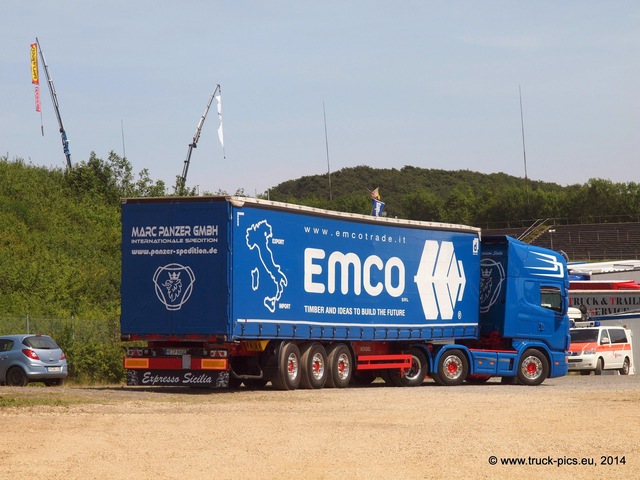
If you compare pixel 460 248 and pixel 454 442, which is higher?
pixel 460 248

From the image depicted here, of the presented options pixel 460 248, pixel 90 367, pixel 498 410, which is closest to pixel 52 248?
pixel 90 367

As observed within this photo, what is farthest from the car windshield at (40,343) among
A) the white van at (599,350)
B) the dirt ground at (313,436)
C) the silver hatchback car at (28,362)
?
the white van at (599,350)

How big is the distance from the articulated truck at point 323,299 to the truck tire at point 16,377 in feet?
19.4

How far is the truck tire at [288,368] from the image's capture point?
2430 centimetres

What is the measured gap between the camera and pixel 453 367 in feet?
96.0

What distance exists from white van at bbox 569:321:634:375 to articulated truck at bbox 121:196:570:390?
8738 mm

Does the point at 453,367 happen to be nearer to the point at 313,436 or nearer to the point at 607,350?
the point at 607,350

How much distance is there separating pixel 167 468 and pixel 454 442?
4.16 meters

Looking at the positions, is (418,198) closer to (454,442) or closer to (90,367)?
(90,367)

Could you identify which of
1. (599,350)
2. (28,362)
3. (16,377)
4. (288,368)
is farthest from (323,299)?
(599,350)

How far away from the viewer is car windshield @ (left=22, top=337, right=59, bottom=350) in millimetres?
29234

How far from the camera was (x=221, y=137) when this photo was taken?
58.9m

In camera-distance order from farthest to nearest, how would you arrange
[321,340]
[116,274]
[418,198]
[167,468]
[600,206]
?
[418,198], [600,206], [116,274], [321,340], [167,468]

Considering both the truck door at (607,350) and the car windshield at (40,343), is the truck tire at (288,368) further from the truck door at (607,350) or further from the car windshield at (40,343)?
the truck door at (607,350)
